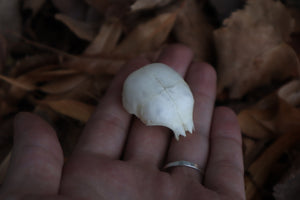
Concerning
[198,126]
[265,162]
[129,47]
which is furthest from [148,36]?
[265,162]

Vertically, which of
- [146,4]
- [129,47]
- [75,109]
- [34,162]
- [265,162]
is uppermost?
[146,4]

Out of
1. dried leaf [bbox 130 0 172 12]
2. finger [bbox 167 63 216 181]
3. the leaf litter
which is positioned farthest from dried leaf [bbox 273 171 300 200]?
dried leaf [bbox 130 0 172 12]

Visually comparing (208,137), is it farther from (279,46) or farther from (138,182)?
(279,46)

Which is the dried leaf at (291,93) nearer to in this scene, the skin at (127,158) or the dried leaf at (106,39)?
the skin at (127,158)

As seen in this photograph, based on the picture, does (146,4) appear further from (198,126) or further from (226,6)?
(198,126)

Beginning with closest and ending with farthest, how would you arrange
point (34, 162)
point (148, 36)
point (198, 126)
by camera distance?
1. point (34, 162)
2. point (198, 126)
3. point (148, 36)

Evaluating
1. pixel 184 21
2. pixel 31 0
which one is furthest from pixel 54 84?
pixel 184 21
